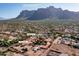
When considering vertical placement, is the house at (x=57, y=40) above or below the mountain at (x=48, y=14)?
below

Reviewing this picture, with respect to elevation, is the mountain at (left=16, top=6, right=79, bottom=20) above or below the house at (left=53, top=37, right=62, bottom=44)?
above

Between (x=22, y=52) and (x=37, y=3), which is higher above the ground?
(x=37, y=3)

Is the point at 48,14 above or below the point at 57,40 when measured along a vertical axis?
above

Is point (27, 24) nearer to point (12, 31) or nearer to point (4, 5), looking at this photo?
point (12, 31)

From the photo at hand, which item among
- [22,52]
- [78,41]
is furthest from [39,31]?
[78,41]

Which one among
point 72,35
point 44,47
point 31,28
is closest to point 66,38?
point 72,35

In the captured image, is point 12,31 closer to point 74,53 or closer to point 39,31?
point 39,31

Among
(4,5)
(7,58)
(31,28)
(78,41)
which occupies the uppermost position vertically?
(4,5)
